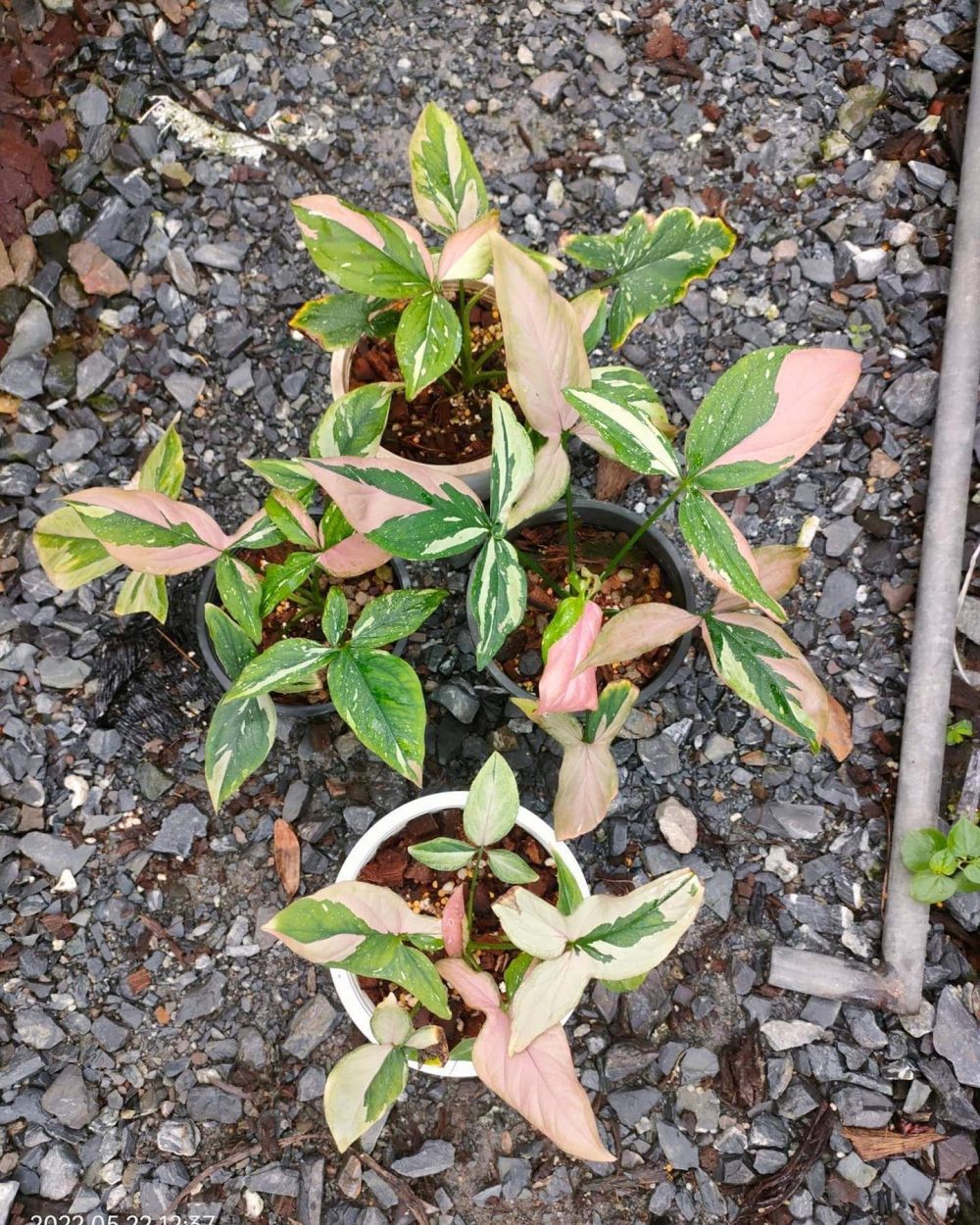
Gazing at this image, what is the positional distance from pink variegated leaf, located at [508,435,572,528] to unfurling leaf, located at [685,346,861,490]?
151 millimetres

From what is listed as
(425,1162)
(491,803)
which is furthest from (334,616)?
(425,1162)

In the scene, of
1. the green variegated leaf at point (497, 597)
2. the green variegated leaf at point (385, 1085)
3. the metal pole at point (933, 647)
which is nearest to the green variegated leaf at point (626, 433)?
the green variegated leaf at point (497, 597)

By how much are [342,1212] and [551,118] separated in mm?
1938

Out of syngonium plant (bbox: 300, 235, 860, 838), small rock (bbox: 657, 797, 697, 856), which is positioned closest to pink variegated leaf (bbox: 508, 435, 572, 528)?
syngonium plant (bbox: 300, 235, 860, 838)

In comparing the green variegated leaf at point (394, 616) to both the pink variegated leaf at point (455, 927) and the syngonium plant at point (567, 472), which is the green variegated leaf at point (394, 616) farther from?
the pink variegated leaf at point (455, 927)

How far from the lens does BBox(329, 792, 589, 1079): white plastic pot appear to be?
126 centimetres

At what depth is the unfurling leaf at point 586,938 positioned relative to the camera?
3.20ft

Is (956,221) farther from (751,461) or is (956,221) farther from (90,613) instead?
(90,613)

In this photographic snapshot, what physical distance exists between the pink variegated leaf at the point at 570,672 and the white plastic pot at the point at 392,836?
0.29 metres

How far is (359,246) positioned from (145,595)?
537 millimetres

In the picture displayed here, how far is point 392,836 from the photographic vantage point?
1.42m

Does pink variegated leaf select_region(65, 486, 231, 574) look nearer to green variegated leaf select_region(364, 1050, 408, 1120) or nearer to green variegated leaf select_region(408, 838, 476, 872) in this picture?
green variegated leaf select_region(408, 838, 476, 872)

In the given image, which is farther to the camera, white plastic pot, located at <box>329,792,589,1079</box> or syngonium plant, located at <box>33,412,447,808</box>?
white plastic pot, located at <box>329,792,589,1079</box>

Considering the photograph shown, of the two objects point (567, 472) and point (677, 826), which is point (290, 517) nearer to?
point (567, 472)
